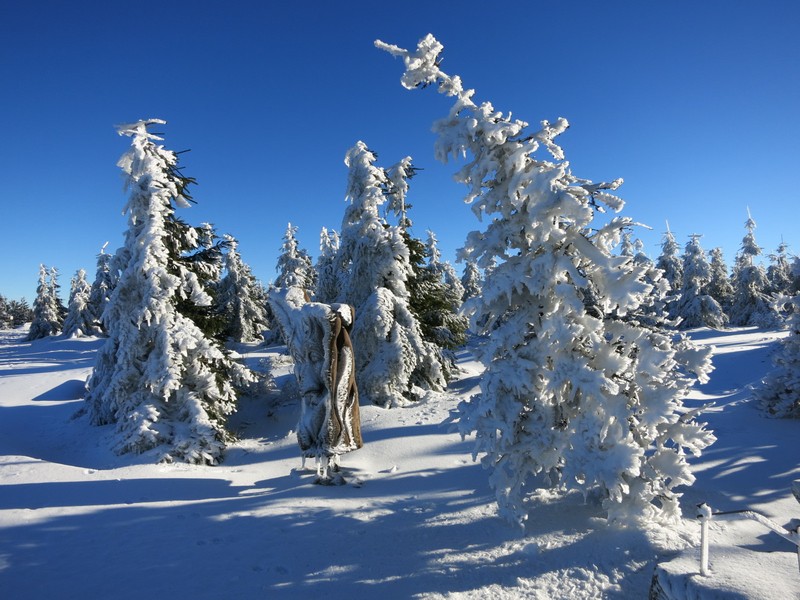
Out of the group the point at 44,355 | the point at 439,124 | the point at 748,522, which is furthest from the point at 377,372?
the point at 44,355

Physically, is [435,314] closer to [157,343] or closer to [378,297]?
[378,297]

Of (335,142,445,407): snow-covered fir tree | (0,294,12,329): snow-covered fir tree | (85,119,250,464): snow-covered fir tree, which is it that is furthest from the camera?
(0,294,12,329): snow-covered fir tree

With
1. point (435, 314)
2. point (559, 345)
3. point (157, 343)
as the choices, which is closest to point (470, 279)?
point (435, 314)

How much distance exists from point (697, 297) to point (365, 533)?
44.2 meters

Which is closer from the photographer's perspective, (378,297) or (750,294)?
(378,297)

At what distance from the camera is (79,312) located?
45.5 meters

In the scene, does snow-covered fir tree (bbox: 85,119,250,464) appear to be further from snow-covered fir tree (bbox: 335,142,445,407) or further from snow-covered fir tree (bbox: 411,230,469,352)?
snow-covered fir tree (bbox: 411,230,469,352)

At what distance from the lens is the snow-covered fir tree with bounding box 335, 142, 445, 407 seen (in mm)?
13789

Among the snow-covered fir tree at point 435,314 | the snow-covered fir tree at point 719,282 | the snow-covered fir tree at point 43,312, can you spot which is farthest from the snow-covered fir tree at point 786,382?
the snow-covered fir tree at point 43,312

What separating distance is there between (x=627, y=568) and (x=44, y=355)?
140 feet

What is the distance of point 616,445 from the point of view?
545 cm

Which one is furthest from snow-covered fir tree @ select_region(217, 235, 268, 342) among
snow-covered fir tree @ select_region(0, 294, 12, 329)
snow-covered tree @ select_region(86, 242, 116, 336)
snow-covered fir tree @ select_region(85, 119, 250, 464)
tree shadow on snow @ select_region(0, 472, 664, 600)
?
snow-covered fir tree @ select_region(0, 294, 12, 329)

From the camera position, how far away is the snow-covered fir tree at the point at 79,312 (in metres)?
44.8

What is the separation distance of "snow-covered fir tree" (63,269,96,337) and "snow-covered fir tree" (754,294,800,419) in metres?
55.4
